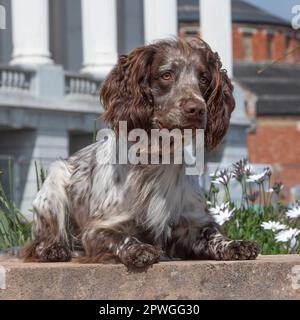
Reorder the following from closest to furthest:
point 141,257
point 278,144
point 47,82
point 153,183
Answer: point 141,257, point 153,183, point 47,82, point 278,144

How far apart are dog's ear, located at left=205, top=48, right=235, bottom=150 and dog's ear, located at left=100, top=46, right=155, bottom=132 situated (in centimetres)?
39

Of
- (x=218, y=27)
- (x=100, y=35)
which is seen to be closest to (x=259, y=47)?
(x=218, y=27)

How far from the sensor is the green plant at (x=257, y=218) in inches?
358

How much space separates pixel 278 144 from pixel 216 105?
70.5 metres

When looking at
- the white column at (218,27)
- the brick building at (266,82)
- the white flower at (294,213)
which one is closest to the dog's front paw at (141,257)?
the white flower at (294,213)

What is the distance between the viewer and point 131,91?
6875mm

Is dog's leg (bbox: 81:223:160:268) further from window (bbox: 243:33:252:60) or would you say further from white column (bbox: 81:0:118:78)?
window (bbox: 243:33:252:60)

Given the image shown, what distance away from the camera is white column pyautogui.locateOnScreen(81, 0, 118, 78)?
42625 mm

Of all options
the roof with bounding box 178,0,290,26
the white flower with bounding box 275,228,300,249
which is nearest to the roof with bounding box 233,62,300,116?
the roof with bounding box 178,0,290,26

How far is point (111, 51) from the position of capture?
43.2 meters

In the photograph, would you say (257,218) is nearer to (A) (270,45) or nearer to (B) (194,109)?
(B) (194,109)

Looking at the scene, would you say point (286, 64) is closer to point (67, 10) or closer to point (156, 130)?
point (67, 10)

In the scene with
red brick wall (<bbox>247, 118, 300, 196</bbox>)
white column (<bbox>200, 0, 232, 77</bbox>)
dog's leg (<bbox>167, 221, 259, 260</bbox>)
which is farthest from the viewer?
red brick wall (<bbox>247, 118, 300, 196</bbox>)
